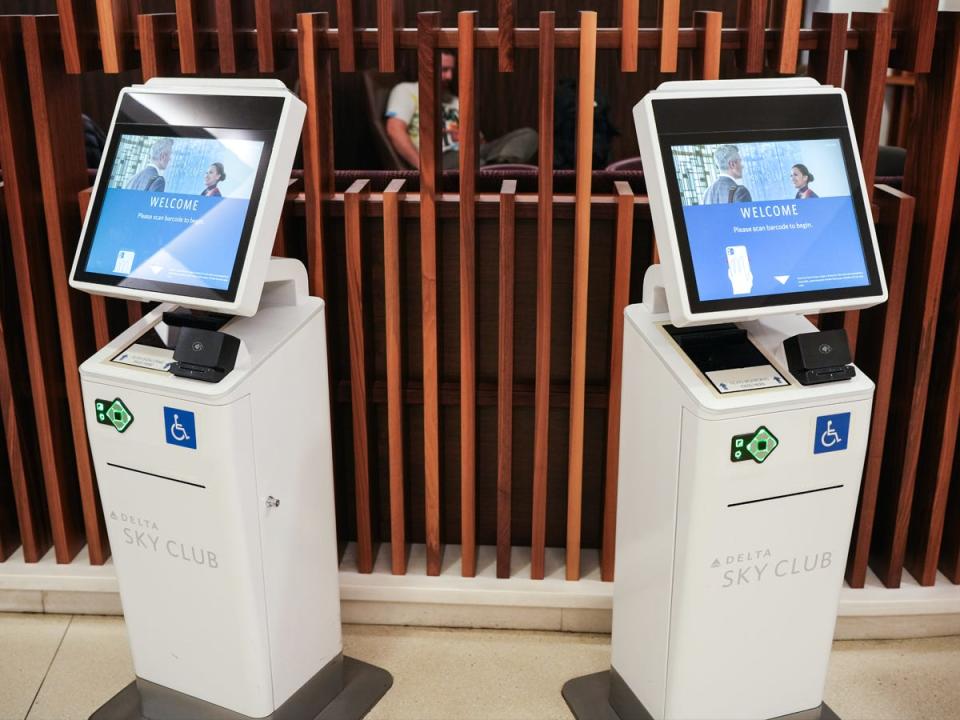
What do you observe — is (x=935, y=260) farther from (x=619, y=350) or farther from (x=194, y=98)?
(x=194, y=98)

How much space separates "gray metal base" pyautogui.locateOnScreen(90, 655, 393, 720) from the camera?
2.41 meters

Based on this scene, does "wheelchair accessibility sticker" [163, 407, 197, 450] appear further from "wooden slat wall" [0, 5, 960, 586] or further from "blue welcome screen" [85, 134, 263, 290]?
"wooden slat wall" [0, 5, 960, 586]

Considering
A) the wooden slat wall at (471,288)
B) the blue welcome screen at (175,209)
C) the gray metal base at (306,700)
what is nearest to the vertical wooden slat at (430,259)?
the wooden slat wall at (471,288)

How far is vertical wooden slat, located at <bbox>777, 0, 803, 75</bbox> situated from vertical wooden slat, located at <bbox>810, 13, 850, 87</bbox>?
67mm

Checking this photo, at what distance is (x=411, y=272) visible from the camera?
9.06 ft

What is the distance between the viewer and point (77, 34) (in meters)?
2.50

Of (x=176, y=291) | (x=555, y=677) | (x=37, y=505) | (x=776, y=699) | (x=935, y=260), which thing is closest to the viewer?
(x=176, y=291)

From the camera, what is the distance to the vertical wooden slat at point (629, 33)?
7.80 feet

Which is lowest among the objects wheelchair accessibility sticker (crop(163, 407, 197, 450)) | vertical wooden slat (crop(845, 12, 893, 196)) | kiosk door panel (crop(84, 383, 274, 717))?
kiosk door panel (crop(84, 383, 274, 717))

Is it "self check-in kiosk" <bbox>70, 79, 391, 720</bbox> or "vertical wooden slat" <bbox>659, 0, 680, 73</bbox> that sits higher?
"vertical wooden slat" <bbox>659, 0, 680, 73</bbox>

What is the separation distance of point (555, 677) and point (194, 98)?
5.61ft

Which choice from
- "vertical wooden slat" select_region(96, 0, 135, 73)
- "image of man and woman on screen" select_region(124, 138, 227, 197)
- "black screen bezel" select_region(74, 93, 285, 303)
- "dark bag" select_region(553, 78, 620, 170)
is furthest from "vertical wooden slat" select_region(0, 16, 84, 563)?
"dark bag" select_region(553, 78, 620, 170)

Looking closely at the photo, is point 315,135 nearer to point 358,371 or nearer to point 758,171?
point 358,371

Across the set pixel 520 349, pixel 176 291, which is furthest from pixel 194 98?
pixel 520 349
